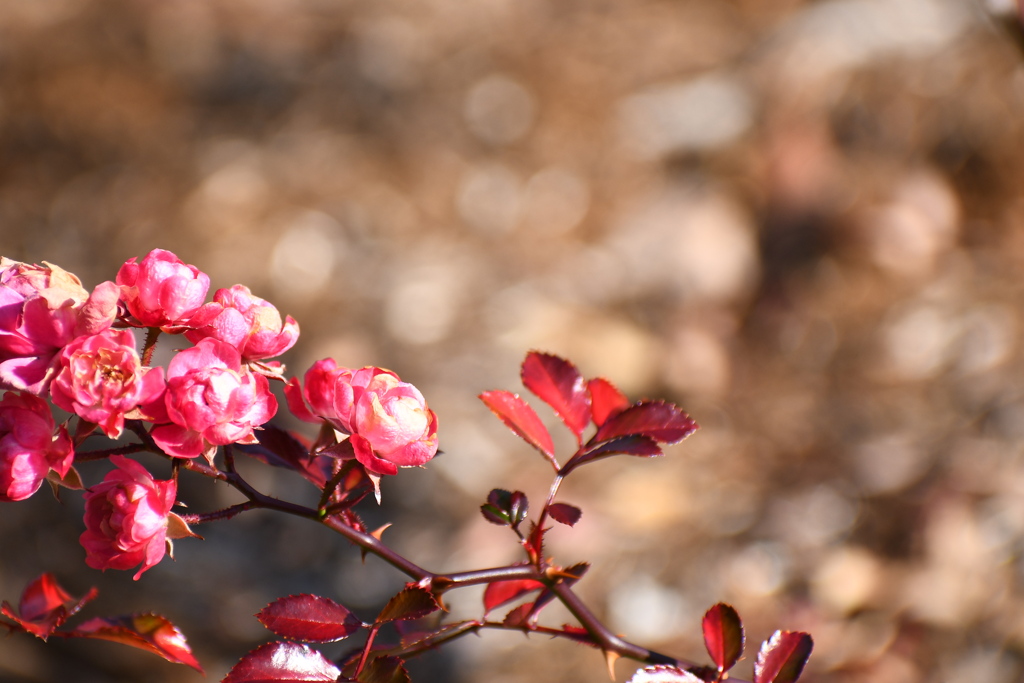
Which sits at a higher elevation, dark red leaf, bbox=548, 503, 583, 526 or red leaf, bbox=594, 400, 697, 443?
red leaf, bbox=594, 400, 697, 443

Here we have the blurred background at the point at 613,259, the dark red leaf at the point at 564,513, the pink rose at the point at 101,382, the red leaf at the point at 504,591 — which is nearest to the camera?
the pink rose at the point at 101,382

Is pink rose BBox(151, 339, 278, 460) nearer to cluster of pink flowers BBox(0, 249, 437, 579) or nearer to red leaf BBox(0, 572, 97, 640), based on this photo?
cluster of pink flowers BBox(0, 249, 437, 579)

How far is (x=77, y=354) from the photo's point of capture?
1.31ft

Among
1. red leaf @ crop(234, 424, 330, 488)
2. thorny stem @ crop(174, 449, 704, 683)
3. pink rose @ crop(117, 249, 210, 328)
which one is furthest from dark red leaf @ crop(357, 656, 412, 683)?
pink rose @ crop(117, 249, 210, 328)

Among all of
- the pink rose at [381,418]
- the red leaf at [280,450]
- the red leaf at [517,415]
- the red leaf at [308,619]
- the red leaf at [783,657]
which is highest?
the red leaf at [517,415]

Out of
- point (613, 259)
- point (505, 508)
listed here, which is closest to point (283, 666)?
point (505, 508)

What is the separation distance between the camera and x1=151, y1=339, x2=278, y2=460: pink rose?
1.32 feet

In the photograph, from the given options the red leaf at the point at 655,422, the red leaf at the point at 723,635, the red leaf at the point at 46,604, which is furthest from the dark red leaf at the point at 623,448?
the red leaf at the point at 46,604

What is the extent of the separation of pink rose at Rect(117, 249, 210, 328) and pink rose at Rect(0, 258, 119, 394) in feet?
0.07

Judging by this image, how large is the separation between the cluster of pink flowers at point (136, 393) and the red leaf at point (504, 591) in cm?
22

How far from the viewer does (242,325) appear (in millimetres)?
455

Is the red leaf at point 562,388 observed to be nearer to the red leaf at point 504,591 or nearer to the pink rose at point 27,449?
the red leaf at point 504,591

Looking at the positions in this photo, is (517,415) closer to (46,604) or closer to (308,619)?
(308,619)

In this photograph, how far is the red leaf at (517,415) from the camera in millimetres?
536
